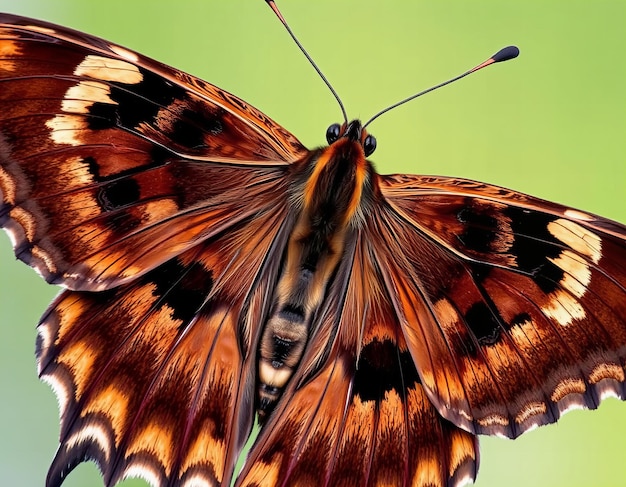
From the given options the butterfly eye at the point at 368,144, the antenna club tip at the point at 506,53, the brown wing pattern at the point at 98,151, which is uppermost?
the brown wing pattern at the point at 98,151

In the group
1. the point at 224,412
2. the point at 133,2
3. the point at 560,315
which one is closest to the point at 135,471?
the point at 224,412

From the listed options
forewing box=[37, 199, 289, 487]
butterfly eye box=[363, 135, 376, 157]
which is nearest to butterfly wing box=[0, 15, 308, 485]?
forewing box=[37, 199, 289, 487]

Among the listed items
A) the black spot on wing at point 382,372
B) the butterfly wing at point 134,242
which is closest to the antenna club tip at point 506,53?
the butterfly wing at point 134,242

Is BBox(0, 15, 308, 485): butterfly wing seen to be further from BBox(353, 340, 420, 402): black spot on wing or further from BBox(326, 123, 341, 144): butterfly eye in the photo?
BBox(353, 340, 420, 402): black spot on wing

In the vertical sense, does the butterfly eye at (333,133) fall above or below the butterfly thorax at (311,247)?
above

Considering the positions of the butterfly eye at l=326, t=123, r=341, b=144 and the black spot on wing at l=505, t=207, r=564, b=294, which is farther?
the butterfly eye at l=326, t=123, r=341, b=144

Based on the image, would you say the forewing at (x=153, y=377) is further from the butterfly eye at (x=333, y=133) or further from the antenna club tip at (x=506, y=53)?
the antenna club tip at (x=506, y=53)
